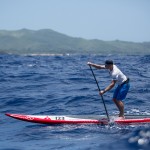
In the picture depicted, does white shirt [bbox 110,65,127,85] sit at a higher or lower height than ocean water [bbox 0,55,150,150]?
higher

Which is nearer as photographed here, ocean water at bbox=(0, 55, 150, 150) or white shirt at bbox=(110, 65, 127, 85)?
ocean water at bbox=(0, 55, 150, 150)

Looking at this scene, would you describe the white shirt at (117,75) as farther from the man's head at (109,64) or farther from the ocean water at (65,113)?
the ocean water at (65,113)

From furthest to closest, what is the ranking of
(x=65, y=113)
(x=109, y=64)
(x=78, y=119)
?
(x=65, y=113) < (x=78, y=119) < (x=109, y=64)

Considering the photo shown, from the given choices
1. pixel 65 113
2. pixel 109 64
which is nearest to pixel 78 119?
pixel 65 113

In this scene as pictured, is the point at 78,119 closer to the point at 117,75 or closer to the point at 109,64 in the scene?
the point at 117,75

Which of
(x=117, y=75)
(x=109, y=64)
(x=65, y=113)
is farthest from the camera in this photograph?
(x=65, y=113)

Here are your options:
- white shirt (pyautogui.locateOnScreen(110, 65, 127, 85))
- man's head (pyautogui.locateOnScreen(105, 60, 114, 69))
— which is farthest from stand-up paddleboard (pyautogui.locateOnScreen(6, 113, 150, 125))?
man's head (pyautogui.locateOnScreen(105, 60, 114, 69))

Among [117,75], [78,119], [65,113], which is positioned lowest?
[65,113]

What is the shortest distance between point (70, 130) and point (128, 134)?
8.01ft

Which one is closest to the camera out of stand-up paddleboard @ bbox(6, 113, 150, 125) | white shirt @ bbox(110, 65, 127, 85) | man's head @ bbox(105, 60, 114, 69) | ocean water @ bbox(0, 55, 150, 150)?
ocean water @ bbox(0, 55, 150, 150)

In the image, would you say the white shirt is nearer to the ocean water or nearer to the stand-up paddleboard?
the stand-up paddleboard

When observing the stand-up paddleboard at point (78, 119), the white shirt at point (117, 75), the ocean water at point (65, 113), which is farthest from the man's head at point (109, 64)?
the ocean water at point (65, 113)

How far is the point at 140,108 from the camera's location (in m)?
17.6

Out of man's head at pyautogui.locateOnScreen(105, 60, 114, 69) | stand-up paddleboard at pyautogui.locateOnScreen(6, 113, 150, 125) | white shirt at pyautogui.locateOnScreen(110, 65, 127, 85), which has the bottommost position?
stand-up paddleboard at pyautogui.locateOnScreen(6, 113, 150, 125)
